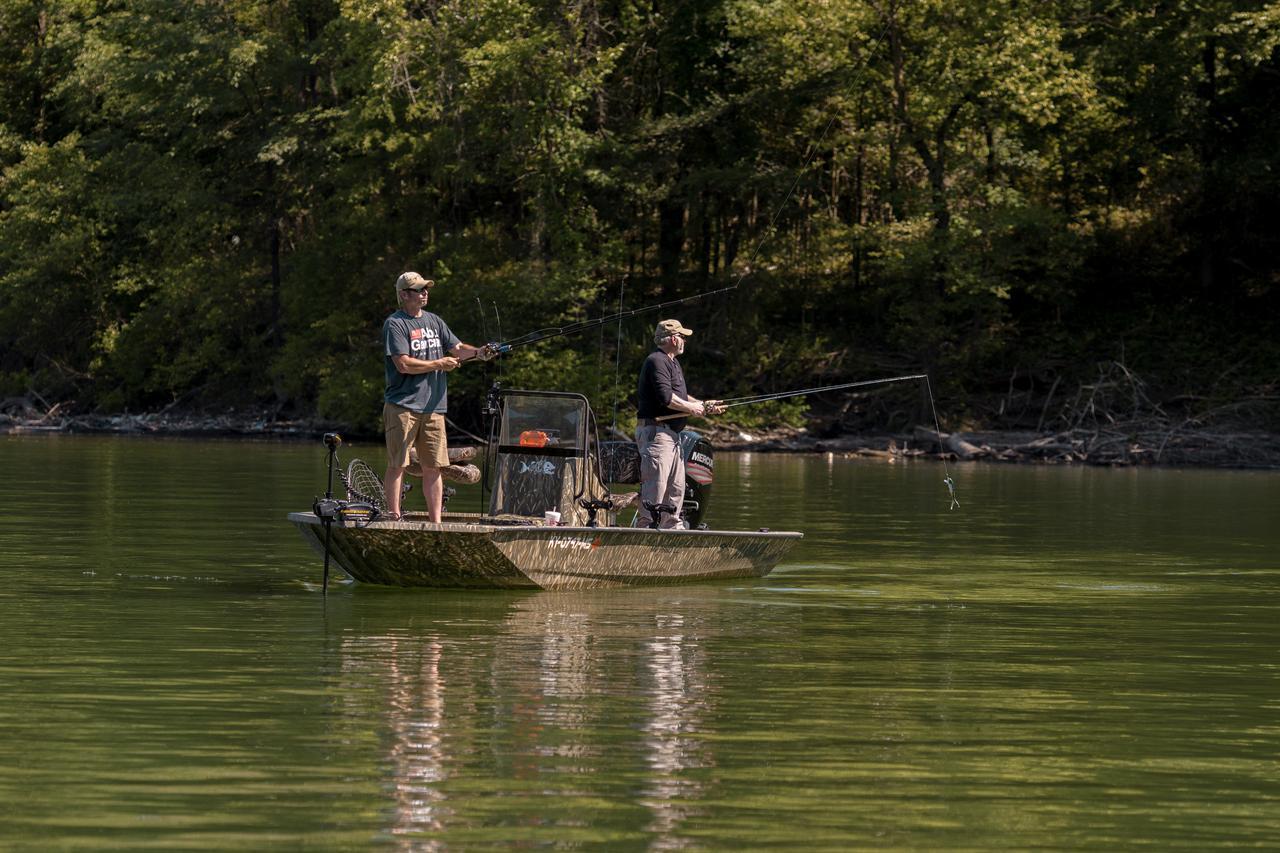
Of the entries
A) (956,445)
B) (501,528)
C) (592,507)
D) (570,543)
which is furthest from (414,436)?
(956,445)

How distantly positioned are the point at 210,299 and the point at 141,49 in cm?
633

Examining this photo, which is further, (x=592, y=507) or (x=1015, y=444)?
(x=1015, y=444)

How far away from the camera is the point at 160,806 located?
21.8 ft

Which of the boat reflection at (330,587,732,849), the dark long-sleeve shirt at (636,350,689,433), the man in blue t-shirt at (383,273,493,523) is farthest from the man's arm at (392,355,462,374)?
the dark long-sleeve shirt at (636,350,689,433)

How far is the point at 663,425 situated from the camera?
46.6 ft

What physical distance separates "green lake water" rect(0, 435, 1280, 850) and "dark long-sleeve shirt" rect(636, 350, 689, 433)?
1253mm

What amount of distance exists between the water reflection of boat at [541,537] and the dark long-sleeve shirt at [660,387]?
0.43m

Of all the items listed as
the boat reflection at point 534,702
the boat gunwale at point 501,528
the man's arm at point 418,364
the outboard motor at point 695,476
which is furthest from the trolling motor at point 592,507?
the man's arm at point 418,364

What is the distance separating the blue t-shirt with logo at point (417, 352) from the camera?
12766 mm

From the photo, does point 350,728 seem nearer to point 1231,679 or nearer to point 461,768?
point 461,768

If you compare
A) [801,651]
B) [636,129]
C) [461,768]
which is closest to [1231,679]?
[801,651]

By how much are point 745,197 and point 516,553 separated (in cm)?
3160

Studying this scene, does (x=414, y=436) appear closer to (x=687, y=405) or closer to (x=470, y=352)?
(x=470, y=352)

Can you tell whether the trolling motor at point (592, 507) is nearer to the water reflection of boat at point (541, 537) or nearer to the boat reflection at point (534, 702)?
the water reflection of boat at point (541, 537)
